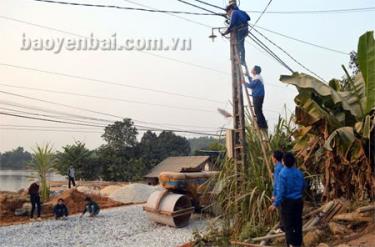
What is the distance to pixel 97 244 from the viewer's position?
368 inches

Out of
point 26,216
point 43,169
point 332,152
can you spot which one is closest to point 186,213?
point 332,152

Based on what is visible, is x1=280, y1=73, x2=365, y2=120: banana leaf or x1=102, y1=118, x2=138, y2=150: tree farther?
x1=102, y1=118, x2=138, y2=150: tree

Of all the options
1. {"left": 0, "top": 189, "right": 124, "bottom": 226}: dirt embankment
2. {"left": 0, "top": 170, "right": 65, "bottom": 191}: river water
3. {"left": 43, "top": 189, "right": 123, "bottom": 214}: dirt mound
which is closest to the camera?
{"left": 0, "top": 189, "right": 124, "bottom": 226}: dirt embankment

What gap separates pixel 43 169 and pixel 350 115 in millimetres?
13606

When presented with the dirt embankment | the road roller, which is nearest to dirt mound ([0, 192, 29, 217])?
the dirt embankment

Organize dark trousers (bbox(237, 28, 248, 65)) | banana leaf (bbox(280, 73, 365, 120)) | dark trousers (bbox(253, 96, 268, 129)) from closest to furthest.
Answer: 1. banana leaf (bbox(280, 73, 365, 120))
2. dark trousers (bbox(253, 96, 268, 129))
3. dark trousers (bbox(237, 28, 248, 65))

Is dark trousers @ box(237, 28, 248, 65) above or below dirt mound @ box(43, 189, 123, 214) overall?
above

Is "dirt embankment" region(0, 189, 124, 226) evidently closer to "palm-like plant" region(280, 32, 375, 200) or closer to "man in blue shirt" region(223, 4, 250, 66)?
"man in blue shirt" region(223, 4, 250, 66)

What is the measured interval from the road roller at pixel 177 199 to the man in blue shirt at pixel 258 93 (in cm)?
255

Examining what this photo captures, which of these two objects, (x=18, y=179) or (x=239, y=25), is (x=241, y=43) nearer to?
(x=239, y=25)

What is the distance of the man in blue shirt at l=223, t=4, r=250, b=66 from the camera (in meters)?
9.00

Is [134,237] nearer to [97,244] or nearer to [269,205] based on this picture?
[97,244]

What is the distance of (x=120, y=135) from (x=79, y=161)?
6812mm

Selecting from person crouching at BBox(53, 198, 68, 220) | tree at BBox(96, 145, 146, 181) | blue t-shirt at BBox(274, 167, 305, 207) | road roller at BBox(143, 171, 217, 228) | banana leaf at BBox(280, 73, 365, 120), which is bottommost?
person crouching at BBox(53, 198, 68, 220)
